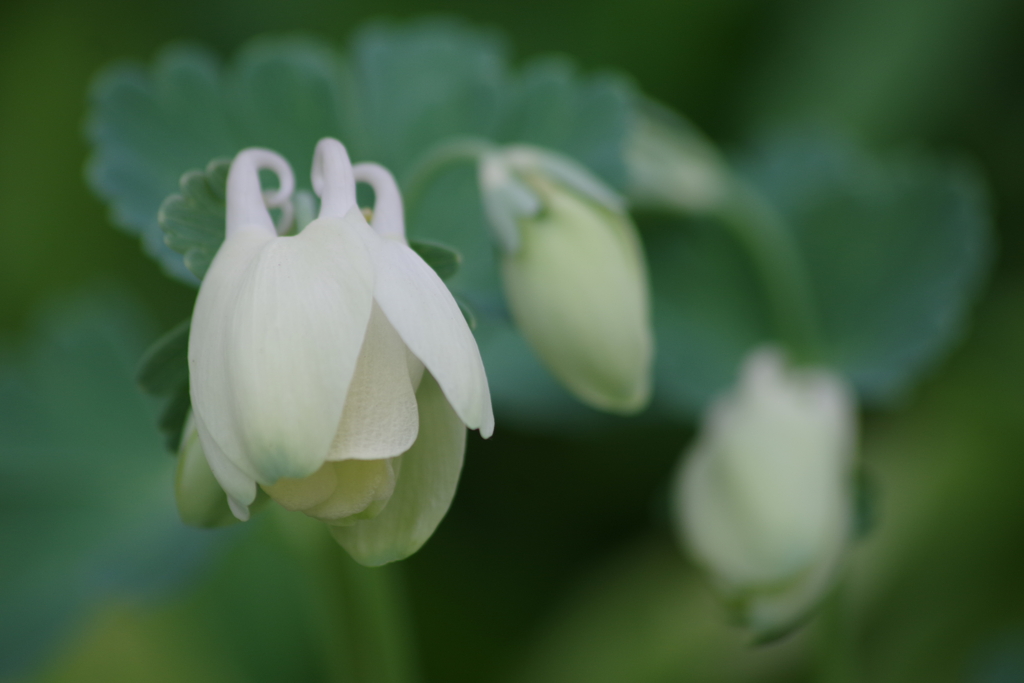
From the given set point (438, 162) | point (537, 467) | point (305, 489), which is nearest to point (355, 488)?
point (305, 489)

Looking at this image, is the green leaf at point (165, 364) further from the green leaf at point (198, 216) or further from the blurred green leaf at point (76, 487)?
the blurred green leaf at point (76, 487)

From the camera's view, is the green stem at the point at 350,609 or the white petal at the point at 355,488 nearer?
the white petal at the point at 355,488

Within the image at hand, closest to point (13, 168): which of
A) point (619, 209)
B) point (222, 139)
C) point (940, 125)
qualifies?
point (222, 139)

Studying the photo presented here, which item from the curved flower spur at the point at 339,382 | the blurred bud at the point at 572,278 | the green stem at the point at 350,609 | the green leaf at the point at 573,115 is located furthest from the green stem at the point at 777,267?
the curved flower spur at the point at 339,382

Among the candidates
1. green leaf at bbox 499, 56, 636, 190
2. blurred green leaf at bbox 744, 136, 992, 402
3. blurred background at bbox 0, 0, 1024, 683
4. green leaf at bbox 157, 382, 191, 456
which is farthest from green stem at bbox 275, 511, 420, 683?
blurred green leaf at bbox 744, 136, 992, 402

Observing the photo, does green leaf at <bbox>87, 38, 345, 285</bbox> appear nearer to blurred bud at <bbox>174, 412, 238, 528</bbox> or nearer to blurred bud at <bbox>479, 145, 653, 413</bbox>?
blurred bud at <bbox>479, 145, 653, 413</bbox>

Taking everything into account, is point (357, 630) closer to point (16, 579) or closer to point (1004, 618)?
point (16, 579)

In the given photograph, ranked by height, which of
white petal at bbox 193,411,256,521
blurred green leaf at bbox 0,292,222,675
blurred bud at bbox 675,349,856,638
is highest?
white petal at bbox 193,411,256,521

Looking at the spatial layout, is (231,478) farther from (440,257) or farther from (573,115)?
(573,115)
